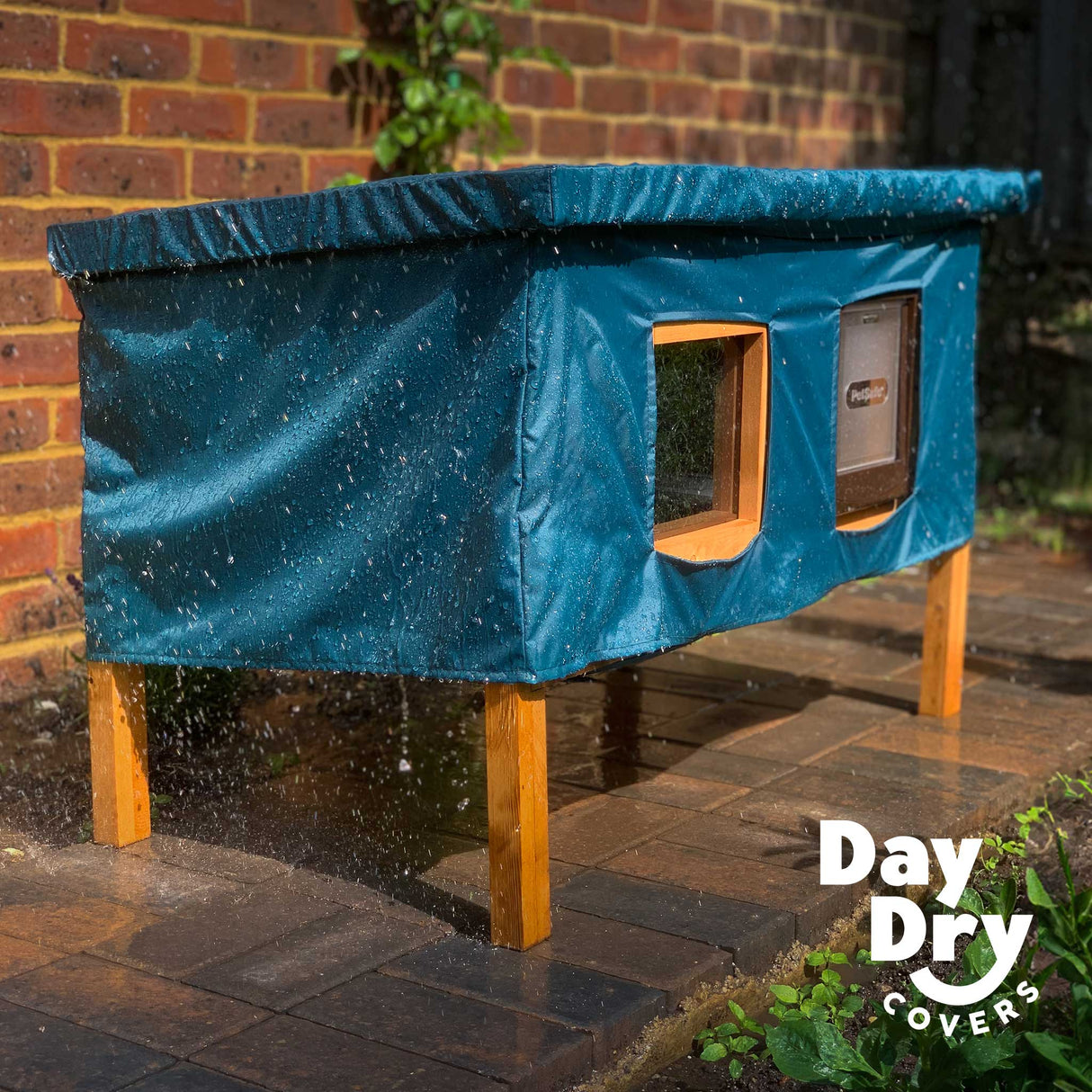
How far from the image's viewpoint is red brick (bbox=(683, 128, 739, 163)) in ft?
21.6

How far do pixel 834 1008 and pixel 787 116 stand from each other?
17.2 ft

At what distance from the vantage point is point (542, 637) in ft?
8.65

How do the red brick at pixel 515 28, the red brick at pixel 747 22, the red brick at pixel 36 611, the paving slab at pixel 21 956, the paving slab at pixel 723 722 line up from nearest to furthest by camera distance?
the paving slab at pixel 21 956 < the paving slab at pixel 723 722 < the red brick at pixel 36 611 < the red brick at pixel 515 28 < the red brick at pixel 747 22

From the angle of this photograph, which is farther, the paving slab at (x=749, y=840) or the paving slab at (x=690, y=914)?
the paving slab at (x=749, y=840)

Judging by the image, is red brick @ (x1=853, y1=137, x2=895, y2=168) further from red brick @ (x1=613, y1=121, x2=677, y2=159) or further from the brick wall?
the brick wall

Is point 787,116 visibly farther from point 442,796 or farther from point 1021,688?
point 442,796

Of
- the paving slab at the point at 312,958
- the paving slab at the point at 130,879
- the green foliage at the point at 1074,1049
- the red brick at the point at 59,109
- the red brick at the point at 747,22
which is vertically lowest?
the paving slab at the point at 130,879

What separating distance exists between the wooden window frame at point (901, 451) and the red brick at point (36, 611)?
211 centimetres

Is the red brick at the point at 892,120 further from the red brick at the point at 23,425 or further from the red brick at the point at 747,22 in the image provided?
the red brick at the point at 23,425

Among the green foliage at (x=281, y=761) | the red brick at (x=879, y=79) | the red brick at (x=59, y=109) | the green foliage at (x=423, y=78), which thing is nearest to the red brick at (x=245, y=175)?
the green foliage at (x=423, y=78)

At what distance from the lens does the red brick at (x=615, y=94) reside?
606 cm

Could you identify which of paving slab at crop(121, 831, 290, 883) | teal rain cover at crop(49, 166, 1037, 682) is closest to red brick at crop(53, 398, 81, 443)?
teal rain cover at crop(49, 166, 1037, 682)

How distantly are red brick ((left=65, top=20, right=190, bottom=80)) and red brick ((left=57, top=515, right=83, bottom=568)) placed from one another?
47.0 inches

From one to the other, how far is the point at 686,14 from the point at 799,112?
912 millimetres
